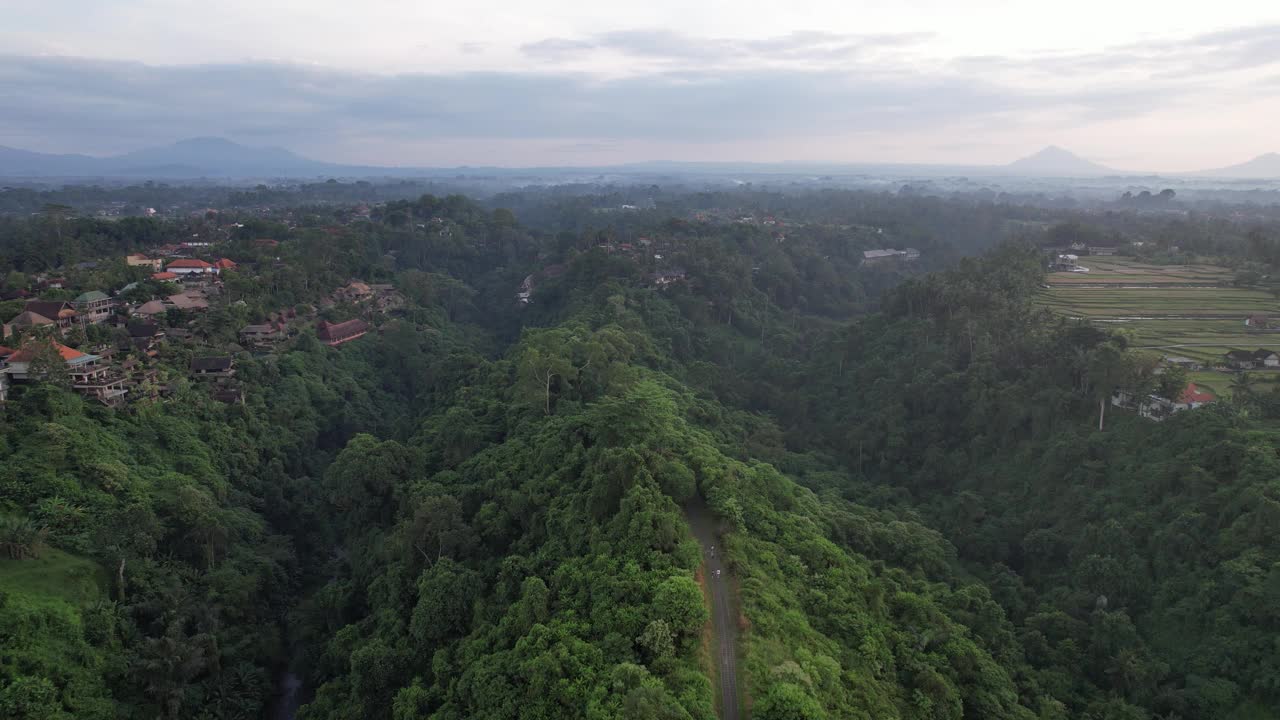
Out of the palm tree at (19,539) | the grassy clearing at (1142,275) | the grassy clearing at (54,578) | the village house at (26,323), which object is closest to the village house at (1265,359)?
the grassy clearing at (1142,275)

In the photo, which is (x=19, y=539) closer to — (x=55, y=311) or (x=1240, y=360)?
(x=55, y=311)

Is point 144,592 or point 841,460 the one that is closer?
point 144,592

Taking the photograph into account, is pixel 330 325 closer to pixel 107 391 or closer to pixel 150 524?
pixel 107 391

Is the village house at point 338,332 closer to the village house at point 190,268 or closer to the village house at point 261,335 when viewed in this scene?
the village house at point 261,335

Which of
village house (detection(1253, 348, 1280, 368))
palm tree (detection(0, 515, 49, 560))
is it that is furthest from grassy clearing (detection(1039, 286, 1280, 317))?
palm tree (detection(0, 515, 49, 560))

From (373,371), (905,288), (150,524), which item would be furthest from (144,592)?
(905,288)

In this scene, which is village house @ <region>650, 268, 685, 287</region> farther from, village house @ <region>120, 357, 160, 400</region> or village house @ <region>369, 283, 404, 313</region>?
village house @ <region>120, 357, 160, 400</region>

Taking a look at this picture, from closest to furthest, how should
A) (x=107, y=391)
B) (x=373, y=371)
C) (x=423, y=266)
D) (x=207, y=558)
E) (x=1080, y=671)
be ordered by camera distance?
(x=1080, y=671), (x=207, y=558), (x=107, y=391), (x=373, y=371), (x=423, y=266)

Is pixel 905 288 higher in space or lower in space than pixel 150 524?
higher
